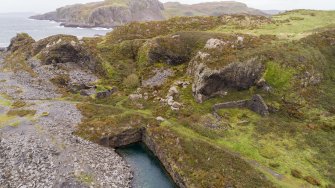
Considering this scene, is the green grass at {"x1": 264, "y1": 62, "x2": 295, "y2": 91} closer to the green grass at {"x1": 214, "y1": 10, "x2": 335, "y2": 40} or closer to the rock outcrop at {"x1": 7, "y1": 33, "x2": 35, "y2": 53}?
the green grass at {"x1": 214, "y1": 10, "x2": 335, "y2": 40}

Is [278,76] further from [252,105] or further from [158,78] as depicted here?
[158,78]

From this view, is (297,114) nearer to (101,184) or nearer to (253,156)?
(253,156)

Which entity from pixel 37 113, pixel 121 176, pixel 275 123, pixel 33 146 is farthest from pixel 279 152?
pixel 37 113

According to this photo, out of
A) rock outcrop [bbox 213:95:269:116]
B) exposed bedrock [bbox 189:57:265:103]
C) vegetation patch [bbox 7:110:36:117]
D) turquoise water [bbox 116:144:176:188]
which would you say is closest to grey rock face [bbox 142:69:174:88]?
exposed bedrock [bbox 189:57:265:103]

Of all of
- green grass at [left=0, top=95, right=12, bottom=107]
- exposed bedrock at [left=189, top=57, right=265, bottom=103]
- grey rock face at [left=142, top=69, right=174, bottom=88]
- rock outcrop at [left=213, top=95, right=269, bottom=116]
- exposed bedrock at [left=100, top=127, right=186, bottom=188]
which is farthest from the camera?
grey rock face at [left=142, top=69, right=174, bottom=88]

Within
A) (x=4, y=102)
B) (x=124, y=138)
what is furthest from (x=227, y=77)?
(x=4, y=102)
